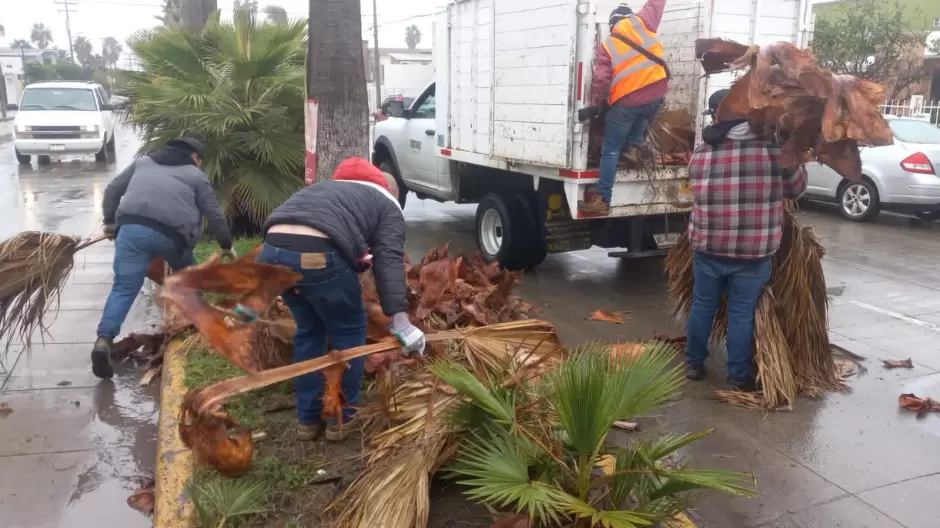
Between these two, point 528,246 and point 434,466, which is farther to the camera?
point 528,246

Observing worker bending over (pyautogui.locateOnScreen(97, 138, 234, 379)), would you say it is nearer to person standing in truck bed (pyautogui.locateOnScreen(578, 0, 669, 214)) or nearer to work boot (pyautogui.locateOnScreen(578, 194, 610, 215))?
work boot (pyautogui.locateOnScreen(578, 194, 610, 215))

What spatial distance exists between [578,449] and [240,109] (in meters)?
6.31

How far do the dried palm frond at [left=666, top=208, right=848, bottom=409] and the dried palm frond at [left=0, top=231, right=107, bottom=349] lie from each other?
440 cm

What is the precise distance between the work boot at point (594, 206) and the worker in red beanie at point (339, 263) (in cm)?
→ 310

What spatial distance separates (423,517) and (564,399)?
27.6 inches

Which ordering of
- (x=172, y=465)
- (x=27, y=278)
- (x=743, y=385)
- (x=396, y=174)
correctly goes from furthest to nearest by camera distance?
(x=396, y=174) → (x=27, y=278) → (x=743, y=385) → (x=172, y=465)

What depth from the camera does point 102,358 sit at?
16.3 feet

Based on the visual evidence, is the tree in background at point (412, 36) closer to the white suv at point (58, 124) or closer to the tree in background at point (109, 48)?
the tree in background at point (109, 48)

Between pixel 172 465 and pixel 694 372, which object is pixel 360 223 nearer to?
pixel 172 465

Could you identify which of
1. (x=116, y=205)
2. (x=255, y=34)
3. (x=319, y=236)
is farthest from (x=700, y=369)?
(x=255, y=34)

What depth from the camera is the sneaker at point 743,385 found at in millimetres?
4859

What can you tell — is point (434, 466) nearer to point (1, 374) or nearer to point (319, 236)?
point (319, 236)

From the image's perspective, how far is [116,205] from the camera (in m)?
5.52

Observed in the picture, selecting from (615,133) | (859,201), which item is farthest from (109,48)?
(615,133)
